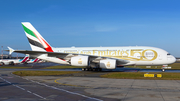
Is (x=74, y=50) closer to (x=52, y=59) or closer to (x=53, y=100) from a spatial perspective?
(x=52, y=59)

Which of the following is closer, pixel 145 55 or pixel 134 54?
pixel 145 55

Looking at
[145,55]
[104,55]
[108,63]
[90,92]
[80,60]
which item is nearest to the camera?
[90,92]

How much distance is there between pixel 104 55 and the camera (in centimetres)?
3559

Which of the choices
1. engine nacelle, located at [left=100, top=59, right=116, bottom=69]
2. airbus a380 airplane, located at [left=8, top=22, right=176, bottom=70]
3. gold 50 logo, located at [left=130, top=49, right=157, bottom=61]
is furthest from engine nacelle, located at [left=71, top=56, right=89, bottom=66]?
gold 50 logo, located at [left=130, top=49, right=157, bottom=61]

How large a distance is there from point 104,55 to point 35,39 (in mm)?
14912

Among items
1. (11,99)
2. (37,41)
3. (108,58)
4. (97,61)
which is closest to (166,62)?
(108,58)

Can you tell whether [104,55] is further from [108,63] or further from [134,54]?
[134,54]

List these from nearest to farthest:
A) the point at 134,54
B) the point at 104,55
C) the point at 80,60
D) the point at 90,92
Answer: the point at 90,92, the point at 80,60, the point at 134,54, the point at 104,55

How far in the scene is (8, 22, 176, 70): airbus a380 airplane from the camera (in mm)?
33125

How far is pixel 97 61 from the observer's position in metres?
34.6

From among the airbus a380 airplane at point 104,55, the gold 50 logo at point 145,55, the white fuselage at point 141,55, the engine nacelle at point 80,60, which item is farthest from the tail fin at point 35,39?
the gold 50 logo at point 145,55

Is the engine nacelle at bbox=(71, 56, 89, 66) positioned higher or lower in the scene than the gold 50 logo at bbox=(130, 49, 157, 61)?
lower

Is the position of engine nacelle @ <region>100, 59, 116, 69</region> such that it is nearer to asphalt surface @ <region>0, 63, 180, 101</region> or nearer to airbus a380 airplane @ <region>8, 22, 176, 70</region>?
airbus a380 airplane @ <region>8, 22, 176, 70</region>

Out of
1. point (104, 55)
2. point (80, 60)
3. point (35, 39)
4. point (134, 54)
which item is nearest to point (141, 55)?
point (134, 54)
